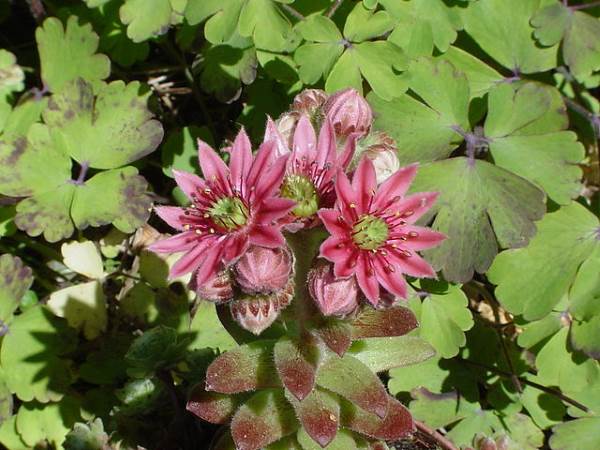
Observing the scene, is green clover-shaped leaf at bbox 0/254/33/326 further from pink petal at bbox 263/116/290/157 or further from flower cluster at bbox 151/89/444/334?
pink petal at bbox 263/116/290/157

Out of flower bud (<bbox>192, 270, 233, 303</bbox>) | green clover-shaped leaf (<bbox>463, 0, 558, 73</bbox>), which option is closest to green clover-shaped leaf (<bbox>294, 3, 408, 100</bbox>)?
green clover-shaped leaf (<bbox>463, 0, 558, 73</bbox>)

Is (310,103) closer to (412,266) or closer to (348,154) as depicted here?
→ (348,154)

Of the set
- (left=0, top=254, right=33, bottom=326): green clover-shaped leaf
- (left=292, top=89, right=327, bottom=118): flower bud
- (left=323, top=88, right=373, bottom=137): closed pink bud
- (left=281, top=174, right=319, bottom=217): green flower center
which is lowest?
(left=0, top=254, right=33, bottom=326): green clover-shaped leaf

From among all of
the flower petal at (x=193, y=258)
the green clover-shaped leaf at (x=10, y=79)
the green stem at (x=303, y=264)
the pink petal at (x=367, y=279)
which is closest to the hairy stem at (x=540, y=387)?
the green stem at (x=303, y=264)

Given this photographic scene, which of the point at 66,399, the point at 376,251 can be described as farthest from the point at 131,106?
the point at 376,251

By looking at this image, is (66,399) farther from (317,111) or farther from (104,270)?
(317,111)

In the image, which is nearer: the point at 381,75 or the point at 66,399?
the point at 381,75

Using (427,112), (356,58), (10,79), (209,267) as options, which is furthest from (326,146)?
(10,79)
